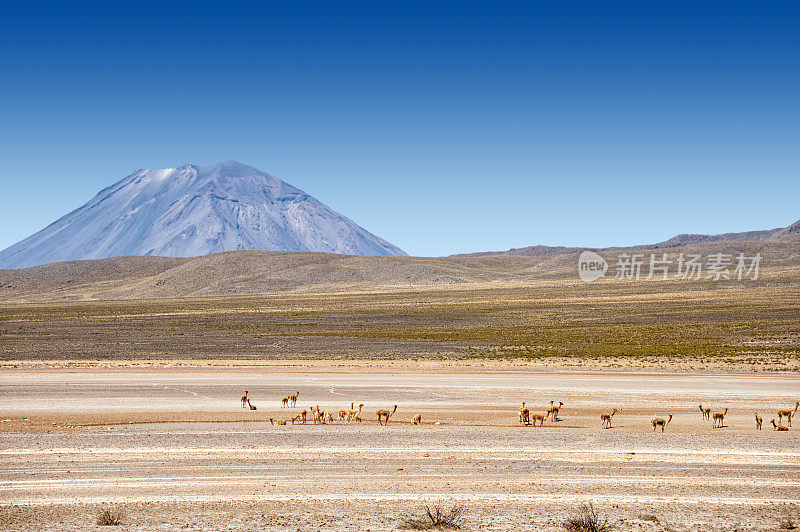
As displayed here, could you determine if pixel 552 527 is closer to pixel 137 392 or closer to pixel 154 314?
pixel 137 392

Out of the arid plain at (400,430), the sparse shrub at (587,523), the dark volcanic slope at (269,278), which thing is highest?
the dark volcanic slope at (269,278)

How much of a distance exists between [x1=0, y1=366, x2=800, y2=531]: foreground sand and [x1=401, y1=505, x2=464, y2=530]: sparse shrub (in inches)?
9.7

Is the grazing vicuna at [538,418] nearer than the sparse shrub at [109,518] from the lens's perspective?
No

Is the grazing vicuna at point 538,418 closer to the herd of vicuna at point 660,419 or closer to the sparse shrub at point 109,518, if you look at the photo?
the herd of vicuna at point 660,419

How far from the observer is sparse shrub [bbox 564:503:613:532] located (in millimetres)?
10812

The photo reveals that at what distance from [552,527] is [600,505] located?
1985 millimetres

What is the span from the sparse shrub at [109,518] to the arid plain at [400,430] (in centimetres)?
20

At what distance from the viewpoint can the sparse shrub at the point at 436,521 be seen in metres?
11.0

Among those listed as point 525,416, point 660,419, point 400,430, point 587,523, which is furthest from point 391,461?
point 660,419

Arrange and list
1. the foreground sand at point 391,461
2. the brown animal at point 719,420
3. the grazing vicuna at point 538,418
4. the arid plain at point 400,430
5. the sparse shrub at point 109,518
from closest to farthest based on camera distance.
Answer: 1. the sparse shrub at point 109,518
2. the foreground sand at point 391,461
3. the arid plain at point 400,430
4. the brown animal at point 719,420
5. the grazing vicuna at point 538,418

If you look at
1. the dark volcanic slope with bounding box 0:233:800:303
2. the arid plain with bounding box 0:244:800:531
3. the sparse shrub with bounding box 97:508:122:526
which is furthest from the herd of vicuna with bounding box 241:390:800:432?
the dark volcanic slope with bounding box 0:233:800:303

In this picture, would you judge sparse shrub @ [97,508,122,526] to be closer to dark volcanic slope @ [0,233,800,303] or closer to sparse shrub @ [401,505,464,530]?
sparse shrub @ [401,505,464,530]

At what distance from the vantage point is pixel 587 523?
10930 mm

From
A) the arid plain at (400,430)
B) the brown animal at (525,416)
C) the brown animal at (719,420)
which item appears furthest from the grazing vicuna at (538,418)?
the brown animal at (719,420)
